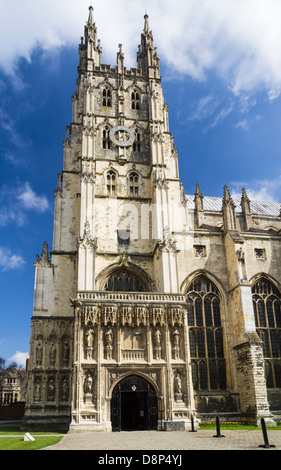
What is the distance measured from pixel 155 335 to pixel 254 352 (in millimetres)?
7007

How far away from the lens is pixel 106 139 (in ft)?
117

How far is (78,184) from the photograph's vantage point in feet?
109

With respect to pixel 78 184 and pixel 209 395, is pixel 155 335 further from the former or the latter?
pixel 78 184

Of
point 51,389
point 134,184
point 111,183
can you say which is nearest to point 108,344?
point 51,389

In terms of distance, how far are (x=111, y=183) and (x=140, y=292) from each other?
493 inches

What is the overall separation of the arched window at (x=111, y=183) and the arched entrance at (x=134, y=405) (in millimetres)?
15960

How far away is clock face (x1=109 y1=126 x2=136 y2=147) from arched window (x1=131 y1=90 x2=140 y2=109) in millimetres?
3656

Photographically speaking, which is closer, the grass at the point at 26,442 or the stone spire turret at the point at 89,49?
the grass at the point at 26,442

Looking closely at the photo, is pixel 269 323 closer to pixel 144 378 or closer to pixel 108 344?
pixel 144 378

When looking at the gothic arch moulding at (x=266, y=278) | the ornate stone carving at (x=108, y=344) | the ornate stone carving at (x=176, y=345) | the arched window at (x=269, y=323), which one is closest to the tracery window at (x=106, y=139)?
the gothic arch moulding at (x=266, y=278)

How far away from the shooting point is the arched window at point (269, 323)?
1116 inches

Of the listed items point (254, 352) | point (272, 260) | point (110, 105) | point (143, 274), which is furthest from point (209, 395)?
point (110, 105)

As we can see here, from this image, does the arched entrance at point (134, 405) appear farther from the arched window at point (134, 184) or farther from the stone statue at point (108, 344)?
the arched window at point (134, 184)

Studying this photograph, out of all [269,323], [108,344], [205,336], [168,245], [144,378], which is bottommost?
[144,378]
